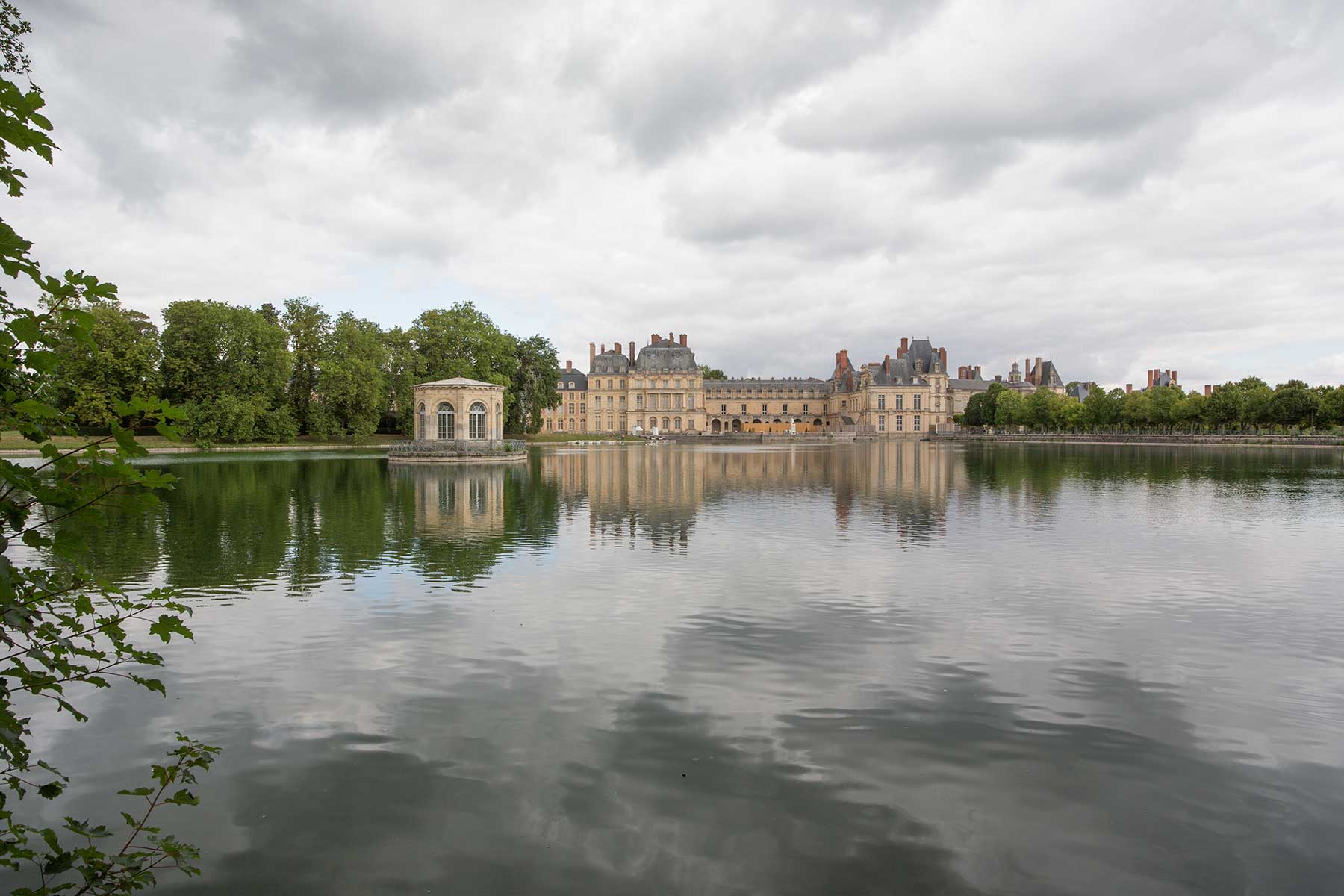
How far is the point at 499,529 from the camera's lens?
17.5 metres

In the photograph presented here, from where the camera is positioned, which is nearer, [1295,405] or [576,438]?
[1295,405]

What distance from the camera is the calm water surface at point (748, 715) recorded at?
4.78 meters

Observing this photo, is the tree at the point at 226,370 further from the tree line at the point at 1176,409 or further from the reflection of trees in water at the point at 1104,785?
the tree line at the point at 1176,409

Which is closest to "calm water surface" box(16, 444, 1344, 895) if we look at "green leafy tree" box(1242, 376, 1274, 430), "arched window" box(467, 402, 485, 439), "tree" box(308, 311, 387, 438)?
"arched window" box(467, 402, 485, 439)

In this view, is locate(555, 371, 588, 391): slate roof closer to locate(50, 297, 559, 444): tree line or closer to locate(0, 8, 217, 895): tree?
locate(50, 297, 559, 444): tree line

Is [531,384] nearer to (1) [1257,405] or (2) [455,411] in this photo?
(2) [455,411]

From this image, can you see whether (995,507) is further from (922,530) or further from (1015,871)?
(1015,871)

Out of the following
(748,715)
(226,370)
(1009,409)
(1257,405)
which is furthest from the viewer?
(1009,409)

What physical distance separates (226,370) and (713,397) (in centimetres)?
7825

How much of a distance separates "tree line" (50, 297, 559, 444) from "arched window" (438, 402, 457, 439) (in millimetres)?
10218

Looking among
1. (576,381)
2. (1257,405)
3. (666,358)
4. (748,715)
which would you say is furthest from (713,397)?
(748,715)

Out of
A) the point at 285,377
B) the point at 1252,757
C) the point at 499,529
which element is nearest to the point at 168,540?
the point at 499,529

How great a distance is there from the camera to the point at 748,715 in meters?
6.82

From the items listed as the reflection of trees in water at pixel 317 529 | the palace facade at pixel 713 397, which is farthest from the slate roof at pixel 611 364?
the reflection of trees in water at pixel 317 529
